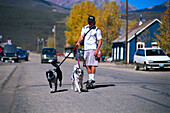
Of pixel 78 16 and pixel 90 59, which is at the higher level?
pixel 78 16

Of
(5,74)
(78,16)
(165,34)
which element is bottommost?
(5,74)

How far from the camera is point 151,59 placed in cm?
1936

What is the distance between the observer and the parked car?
19.2m

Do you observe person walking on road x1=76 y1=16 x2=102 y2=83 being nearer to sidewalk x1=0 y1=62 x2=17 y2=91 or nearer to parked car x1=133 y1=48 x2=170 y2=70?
sidewalk x1=0 y1=62 x2=17 y2=91

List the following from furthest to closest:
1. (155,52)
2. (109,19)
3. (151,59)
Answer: (109,19), (155,52), (151,59)

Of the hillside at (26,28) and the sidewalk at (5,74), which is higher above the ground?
the hillside at (26,28)

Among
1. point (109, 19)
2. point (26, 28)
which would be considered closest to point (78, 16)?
point (109, 19)

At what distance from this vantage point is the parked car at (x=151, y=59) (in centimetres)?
1920

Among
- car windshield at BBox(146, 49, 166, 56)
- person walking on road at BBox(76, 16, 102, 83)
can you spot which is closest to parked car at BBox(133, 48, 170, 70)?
car windshield at BBox(146, 49, 166, 56)

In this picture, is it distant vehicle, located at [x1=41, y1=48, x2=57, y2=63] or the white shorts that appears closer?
the white shorts

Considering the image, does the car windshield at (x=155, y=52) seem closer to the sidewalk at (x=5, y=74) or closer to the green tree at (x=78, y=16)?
the sidewalk at (x=5, y=74)

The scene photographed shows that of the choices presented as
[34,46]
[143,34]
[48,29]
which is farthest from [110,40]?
[48,29]

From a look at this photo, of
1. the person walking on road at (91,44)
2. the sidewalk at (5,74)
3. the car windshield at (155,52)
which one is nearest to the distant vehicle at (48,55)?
the sidewalk at (5,74)

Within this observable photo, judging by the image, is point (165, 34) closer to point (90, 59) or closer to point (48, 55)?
point (48, 55)
